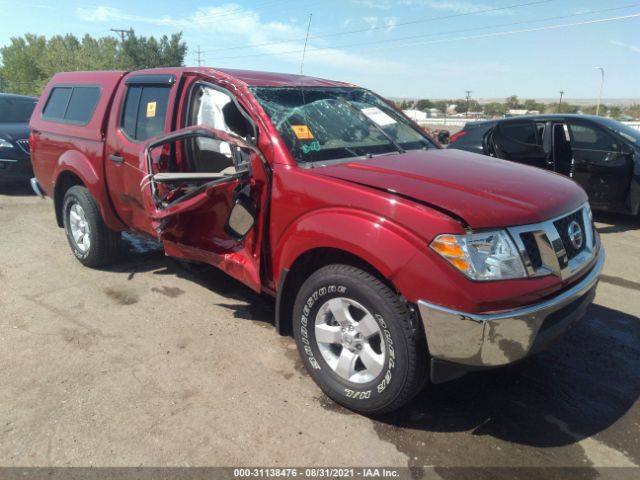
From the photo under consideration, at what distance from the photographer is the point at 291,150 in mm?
3158

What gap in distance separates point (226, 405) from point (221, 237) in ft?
4.18

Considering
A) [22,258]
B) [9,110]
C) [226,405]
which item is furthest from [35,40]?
[226,405]

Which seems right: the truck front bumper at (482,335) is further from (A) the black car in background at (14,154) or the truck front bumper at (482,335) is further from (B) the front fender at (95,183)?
(A) the black car in background at (14,154)

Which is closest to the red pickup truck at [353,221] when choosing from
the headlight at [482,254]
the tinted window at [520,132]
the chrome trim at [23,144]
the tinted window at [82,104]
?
the headlight at [482,254]

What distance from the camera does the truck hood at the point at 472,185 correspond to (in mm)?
2447

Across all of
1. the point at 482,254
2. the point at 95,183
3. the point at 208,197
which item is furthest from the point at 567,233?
the point at 95,183

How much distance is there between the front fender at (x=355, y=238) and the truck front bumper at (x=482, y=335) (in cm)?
27

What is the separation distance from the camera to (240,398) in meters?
3.00

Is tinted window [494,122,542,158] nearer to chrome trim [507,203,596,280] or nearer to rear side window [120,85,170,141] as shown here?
chrome trim [507,203,596,280]

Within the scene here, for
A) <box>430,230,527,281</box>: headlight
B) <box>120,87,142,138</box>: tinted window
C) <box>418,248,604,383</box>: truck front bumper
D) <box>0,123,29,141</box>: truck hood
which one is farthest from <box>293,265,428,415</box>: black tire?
<box>0,123,29,141</box>: truck hood

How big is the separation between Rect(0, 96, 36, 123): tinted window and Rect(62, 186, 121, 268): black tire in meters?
5.74

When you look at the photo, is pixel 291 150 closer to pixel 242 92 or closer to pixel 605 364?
pixel 242 92

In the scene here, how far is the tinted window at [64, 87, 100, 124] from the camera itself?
15.8 feet

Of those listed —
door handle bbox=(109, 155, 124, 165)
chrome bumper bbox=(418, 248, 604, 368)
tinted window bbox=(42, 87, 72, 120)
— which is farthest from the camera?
tinted window bbox=(42, 87, 72, 120)
